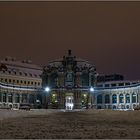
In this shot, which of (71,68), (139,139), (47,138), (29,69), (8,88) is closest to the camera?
(139,139)

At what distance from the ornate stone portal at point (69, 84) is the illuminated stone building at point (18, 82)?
7192 millimetres

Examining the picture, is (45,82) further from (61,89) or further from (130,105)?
(130,105)

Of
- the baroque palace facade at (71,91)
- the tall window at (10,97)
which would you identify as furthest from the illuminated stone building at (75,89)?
the tall window at (10,97)

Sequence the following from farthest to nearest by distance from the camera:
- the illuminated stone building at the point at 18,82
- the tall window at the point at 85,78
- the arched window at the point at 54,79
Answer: the arched window at the point at 54,79 → the tall window at the point at 85,78 → the illuminated stone building at the point at 18,82

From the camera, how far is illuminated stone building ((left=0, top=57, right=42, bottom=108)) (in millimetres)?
127125

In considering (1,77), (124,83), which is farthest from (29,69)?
(124,83)

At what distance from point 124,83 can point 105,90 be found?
1551cm

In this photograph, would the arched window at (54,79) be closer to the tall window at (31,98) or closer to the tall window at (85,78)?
the tall window at (31,98)

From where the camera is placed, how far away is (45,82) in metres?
140

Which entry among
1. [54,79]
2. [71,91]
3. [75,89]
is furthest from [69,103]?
[54,79]

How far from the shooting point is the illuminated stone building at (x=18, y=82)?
417 ft

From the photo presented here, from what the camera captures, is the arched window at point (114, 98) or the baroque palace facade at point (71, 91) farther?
the arched window at point (114, 98)

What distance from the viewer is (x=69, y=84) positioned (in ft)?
442

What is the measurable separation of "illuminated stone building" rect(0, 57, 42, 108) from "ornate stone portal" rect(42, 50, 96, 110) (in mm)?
7192
